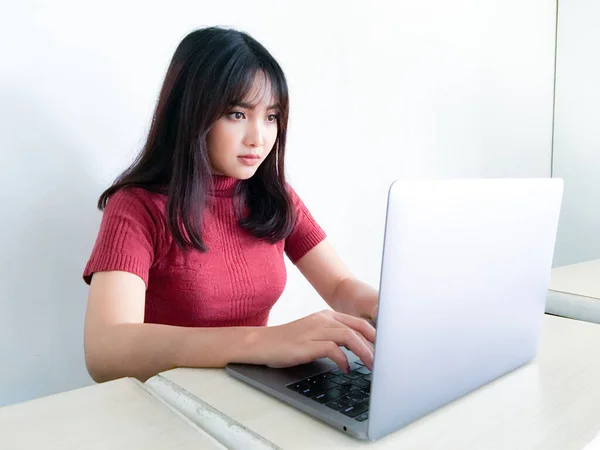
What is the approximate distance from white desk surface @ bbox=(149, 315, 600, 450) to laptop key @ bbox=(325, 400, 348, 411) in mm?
24

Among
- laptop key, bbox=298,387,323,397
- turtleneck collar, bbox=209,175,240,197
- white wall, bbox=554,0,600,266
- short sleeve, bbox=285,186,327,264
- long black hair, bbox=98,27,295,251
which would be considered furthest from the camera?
white wall, bbox=554,0,600,266

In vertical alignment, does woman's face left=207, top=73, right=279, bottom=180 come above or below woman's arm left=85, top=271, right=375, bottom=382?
above

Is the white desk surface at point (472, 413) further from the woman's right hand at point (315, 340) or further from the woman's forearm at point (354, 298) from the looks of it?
the woman's forearm at point (354, 298)

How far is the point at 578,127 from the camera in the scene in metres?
2.20

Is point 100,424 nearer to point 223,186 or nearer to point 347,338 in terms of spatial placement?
point 347,338

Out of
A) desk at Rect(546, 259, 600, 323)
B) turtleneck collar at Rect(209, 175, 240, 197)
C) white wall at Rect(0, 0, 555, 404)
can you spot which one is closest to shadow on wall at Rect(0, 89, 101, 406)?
white wall at Rect(0, 0, 555, 404)

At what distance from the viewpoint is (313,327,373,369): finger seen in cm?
57

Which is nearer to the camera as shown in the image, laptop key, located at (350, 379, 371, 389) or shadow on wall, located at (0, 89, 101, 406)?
laptop key, located at (350, 379, 371, 389)

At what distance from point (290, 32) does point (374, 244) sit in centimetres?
72

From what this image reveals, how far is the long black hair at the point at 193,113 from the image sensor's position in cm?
88

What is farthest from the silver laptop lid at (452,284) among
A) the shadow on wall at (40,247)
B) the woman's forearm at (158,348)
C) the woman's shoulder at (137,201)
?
the shadow on wall at (40,247)

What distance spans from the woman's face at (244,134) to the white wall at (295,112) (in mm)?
297

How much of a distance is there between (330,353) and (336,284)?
485 millimetres

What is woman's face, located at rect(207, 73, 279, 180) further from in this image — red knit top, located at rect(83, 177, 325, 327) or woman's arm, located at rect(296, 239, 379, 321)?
woman's arm, located at rect(296, 239, 379, 321)
